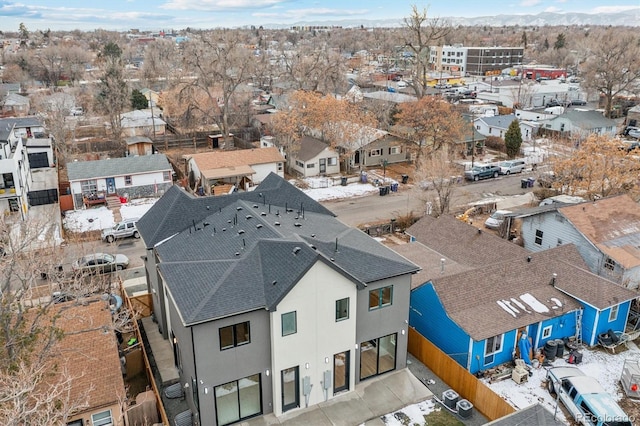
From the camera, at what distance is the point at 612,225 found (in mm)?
30516

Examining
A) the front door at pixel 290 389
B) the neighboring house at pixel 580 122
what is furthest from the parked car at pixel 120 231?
the neighboring house at pixel 580 122

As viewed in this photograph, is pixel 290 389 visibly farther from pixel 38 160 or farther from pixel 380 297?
pixel 38 160

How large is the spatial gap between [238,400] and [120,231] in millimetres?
21760

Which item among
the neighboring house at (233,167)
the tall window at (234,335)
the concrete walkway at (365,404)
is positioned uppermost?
the tall window at (234,335)

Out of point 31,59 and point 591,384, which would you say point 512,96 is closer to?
point 591,384

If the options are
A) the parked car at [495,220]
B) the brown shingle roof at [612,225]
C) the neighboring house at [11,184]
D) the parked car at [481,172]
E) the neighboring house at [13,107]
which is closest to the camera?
the brown shingle roof at [612,225]

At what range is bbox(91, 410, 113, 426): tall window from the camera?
18.3 m

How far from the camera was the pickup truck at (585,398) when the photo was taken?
61.5ft

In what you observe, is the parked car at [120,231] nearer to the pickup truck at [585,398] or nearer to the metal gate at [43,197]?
the metal gate at [43,197]

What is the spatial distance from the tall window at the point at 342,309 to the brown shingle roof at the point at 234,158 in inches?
1200

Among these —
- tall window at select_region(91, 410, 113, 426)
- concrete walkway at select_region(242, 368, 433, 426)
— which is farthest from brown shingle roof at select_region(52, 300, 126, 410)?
concrete walkway at select_region(242, 368, 433, 426)

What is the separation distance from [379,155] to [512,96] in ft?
148

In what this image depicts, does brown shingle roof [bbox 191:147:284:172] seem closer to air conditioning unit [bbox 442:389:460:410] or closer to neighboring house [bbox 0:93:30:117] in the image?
air conditioning unit [bbox 442:389:460:410]

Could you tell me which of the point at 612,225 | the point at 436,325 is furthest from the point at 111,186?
the point at 612,225
